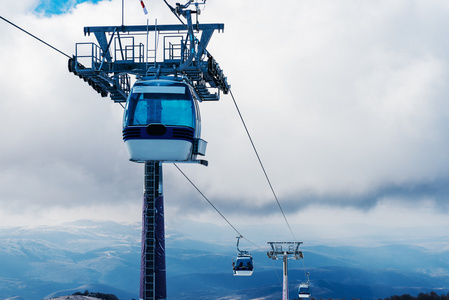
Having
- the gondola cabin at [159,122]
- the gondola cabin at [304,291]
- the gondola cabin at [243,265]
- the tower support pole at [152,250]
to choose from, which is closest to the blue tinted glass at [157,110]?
the gondola cabin at [159,122]

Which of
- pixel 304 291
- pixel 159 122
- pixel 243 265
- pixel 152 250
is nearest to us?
pixel 159 122

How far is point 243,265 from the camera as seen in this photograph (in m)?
54.4

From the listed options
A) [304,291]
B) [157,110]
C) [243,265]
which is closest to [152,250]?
[157,110]

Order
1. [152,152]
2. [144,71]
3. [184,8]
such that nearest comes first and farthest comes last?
[152,152] → [184,8] → [144,71]

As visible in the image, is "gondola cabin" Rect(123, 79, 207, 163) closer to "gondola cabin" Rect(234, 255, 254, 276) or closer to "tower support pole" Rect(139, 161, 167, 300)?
"tower support pole" Rect(139, 161, 167, 300)

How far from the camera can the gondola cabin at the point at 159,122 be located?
2280cm

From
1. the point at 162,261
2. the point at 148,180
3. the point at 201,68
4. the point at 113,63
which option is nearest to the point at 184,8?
the point at 201,68

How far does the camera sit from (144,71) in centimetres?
2784

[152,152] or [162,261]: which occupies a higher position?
[152,152]

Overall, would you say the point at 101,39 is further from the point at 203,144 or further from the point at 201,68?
the point at 203,144

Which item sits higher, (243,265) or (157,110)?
(157,110)

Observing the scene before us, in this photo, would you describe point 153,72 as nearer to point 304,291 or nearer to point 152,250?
point 152,250

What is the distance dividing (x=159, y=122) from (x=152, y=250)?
24.4ft

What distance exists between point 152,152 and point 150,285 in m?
8.14
